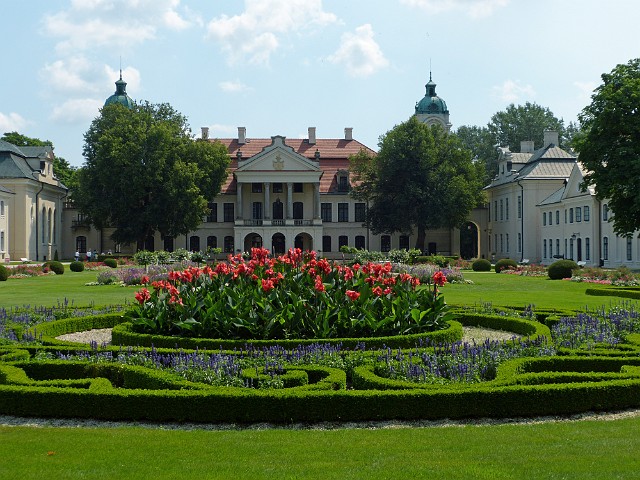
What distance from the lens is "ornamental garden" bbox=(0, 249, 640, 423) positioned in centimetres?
840

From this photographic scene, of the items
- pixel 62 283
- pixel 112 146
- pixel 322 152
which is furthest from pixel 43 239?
pixel 62 283

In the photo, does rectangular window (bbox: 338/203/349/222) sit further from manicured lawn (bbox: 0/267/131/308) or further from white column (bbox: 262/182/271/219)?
manicured lawn (bbox: 0/267/131/308)

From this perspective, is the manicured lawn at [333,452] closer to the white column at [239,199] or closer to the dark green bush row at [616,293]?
the dark green bush row at [616,293]

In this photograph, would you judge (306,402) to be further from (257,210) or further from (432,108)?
(432,108)

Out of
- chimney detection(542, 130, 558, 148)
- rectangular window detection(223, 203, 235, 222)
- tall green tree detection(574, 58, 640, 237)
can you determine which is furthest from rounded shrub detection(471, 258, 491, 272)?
rectangular window detection(223, 203, 235, 222)

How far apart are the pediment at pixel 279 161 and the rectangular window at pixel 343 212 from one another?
5765 mm

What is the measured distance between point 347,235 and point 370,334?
6052 cm

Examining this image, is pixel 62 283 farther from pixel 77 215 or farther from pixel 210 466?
pixel 77 215

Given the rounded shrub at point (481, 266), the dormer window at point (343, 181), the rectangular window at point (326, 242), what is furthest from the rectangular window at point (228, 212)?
the rounded shrub at point (481, 266)

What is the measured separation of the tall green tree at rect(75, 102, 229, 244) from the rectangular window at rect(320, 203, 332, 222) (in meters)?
14.2

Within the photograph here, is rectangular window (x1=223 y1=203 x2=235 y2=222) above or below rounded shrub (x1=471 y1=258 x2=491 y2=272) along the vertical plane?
above

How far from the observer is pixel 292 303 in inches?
508

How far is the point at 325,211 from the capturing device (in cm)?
7362

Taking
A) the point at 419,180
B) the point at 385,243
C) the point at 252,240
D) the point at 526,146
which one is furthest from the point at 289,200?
the point at 526,146
